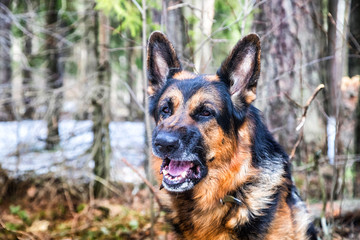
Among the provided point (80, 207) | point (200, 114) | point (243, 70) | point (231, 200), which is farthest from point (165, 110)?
point (80, 207)

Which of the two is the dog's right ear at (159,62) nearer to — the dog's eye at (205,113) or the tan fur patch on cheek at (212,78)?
the tan fur patch on cheek at (212,78)

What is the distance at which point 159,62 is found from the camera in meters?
3.80

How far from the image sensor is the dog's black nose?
2.99 metres

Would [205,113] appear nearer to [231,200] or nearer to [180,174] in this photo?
[180,174]

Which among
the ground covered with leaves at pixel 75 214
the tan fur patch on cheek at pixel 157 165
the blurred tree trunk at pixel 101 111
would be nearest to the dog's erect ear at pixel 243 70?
the tan fur patch on cheek at pixel 157 165

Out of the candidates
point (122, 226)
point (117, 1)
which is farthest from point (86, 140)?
point (117, 1)

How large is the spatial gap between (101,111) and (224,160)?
4238 millimetres

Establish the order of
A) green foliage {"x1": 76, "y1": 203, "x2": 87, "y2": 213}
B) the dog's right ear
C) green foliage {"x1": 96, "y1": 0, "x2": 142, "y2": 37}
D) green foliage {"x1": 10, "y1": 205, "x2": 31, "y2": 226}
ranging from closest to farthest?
the dog's right ear
green foliage {"x1": 96, "y1": 0, "x2": 142, "y2": 37}
green foliage {"x1": 10, "y1": 205, "x2": 31, "y2": 226}
green foliage {"x1": 76, "y1": 203, "x2": 87, "y2": 213}

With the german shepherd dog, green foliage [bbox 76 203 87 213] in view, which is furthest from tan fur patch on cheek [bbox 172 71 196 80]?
green foliage [bbox 76 203 87 213]

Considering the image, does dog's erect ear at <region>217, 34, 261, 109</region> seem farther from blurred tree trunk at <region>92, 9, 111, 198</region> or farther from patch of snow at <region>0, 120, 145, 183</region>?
patch of snow at <region>0, 120, 145, 183</region>

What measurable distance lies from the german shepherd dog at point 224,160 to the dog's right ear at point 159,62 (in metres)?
0.01

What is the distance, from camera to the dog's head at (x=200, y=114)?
3.13m

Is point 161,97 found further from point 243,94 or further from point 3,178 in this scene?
point 3,178

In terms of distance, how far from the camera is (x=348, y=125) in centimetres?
697
